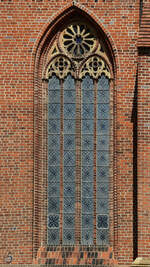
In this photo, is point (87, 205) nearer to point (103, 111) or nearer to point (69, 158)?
point (69, 158)

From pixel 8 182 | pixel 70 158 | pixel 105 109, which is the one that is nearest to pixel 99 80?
pixel 105 109

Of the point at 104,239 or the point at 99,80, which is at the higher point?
the point at 99,80

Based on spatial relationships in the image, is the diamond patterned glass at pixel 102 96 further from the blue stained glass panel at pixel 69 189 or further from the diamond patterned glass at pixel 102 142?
the blue stained glass panel at pixel 69 189

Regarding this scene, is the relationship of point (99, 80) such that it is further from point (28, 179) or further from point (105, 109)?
point (28, 179)

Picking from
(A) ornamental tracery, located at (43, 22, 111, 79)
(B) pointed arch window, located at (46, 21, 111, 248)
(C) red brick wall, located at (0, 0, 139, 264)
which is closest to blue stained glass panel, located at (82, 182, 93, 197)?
(B) pointed arch window, located at (46, 21, 111, 248)

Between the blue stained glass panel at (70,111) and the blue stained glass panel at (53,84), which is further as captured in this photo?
the blue stained glass panel at (53,84)

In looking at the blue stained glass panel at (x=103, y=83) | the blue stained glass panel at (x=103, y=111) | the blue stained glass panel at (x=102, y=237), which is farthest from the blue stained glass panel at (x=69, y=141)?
the blue stained glass panel at (x=102, y=237)

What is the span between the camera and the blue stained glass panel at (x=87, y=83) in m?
21.2

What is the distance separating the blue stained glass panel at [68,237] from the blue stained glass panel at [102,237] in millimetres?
588

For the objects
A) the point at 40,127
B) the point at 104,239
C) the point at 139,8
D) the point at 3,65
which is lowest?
the point at 104,239

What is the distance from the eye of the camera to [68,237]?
20.5 meters

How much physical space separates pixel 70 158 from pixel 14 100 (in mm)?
1925

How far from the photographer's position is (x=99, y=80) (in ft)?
69.7

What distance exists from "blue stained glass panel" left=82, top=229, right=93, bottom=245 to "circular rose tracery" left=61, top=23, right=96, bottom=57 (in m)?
4.28
